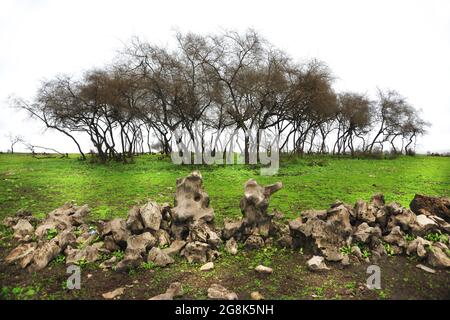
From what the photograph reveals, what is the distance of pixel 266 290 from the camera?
5.19 m

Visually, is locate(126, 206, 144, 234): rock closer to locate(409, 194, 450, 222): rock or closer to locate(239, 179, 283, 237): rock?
locate(239, 179, 283, 237): rock

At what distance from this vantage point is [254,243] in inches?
266

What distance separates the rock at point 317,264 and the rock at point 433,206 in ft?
11.1

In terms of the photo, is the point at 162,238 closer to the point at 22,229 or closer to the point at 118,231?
the point at 118,231

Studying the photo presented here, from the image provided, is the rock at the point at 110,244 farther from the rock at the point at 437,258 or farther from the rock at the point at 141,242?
the rock at the point at 437,258

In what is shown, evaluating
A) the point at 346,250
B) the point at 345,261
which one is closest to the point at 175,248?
the point at 345,261

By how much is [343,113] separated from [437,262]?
4344 centimetres

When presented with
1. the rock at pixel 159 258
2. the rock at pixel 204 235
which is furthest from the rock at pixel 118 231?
the rock at pixel 204 235

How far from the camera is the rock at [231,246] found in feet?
21.4

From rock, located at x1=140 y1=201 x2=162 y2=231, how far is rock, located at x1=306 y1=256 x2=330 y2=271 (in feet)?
10.0

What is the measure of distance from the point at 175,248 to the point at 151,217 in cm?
88

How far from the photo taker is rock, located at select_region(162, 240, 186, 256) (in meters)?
6.44

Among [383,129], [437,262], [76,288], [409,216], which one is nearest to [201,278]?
[76,288]
